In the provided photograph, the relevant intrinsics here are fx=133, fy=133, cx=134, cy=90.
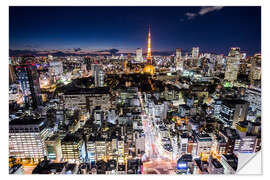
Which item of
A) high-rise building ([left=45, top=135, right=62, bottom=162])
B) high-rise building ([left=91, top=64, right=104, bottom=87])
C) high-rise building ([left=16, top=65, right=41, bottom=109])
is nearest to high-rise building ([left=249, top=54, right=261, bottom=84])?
high-rise building ([left=45, top=135, right=62, bottom=162])

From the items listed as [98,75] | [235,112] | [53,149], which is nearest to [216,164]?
[235,112]

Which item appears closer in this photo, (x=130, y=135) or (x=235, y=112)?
(x=130, y=135)

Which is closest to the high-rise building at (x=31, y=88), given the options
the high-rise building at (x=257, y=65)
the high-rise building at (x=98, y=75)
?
the high-rise building at (x=98, y=75)

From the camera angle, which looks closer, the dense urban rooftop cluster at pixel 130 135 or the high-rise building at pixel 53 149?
the dense urban rooftop cluster at pixel 130 135

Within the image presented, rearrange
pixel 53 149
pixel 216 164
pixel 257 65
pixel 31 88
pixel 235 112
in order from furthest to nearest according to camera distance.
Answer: pixel 31 88 < pixel 235 112 < pixel 53 149 < pixel 216 164 < pixel 257 65

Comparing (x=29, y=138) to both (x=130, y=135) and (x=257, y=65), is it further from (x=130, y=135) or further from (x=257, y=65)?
(x=257, y=65)

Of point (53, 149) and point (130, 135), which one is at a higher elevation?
point (130, 135)

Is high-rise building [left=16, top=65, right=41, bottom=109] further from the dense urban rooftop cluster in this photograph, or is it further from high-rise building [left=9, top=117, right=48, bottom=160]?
high-rise building [left=9, top=117, right=48, bottom=160]

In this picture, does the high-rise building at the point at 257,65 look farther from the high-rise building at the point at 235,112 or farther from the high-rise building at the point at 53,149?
the high-rise building at the point at 53,149
